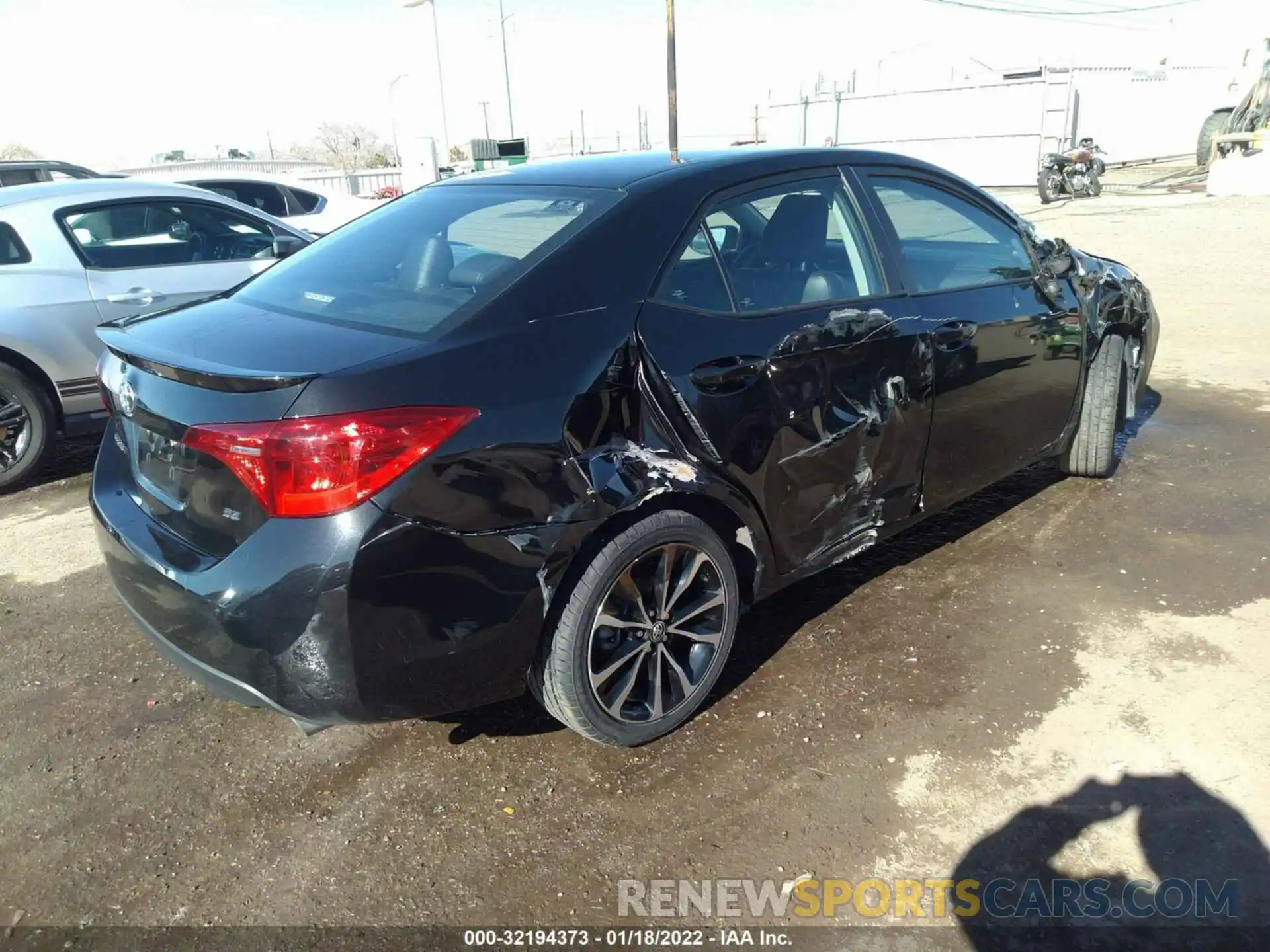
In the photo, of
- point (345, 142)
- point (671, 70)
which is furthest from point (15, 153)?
point (671, 70)

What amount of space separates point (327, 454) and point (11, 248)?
14.0 feet

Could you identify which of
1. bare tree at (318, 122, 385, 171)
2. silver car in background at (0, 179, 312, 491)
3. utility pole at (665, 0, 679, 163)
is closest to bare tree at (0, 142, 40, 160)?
bare tree at (318, 122, 385, 171)

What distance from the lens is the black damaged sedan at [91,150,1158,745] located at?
2.19 meters

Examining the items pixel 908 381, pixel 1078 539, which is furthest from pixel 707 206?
pixel 1078 539

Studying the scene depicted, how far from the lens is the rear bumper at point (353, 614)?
7.07 feet

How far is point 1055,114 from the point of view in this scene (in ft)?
85.9

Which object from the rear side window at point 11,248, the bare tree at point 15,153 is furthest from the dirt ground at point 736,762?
the bare tree at point 15,153

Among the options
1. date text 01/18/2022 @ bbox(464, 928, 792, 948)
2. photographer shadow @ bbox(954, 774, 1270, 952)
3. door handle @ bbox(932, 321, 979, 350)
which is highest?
door handle @ bbox(932, 321, 979, 350)

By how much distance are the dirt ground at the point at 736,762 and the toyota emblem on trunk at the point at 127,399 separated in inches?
42.6

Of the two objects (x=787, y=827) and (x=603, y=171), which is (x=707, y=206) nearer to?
(x=603, y=171)

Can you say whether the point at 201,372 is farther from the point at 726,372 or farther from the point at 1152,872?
the point at 1152,872

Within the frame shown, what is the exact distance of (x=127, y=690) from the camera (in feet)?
10.7

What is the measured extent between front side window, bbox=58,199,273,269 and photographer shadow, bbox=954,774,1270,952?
4773mm

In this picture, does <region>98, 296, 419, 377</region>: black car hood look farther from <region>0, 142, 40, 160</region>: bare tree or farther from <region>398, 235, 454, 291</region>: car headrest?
<region>0, 142, 40, 160</region>: bare tree
